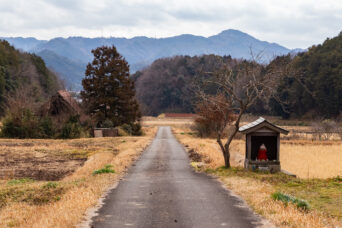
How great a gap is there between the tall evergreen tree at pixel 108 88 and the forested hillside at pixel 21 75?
28292 millimetres

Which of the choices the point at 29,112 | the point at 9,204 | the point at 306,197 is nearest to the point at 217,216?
the point at 306,197

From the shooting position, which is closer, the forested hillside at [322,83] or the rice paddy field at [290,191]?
the rice paddy field at [290,191]

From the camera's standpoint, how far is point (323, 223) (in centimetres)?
895

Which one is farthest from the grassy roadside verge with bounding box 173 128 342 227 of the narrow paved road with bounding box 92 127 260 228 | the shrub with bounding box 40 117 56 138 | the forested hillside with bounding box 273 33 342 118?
the forested hillside with bounding box 273 33 342 118

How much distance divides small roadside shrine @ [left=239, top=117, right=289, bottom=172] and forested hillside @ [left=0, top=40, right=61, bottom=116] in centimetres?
6736

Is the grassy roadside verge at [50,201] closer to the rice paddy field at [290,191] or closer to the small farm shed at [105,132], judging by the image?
the rice paddy field at [290,191]

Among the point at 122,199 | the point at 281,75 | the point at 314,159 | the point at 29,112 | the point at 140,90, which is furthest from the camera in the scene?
the point at 140,90

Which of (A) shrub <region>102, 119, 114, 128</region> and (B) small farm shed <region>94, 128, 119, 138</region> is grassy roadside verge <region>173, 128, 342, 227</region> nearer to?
(B) small farm shed <region>94, 128, 119, 138</region>

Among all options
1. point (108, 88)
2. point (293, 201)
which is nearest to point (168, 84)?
point (108, 88)

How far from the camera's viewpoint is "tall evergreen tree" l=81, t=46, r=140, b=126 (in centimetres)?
5469

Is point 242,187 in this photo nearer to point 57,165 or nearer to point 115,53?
point 57,165

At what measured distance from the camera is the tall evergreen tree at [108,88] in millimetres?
54688

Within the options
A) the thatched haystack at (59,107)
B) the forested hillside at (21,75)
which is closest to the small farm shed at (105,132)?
the thatched haystack at (59,107)

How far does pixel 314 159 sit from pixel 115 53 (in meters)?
35.9
